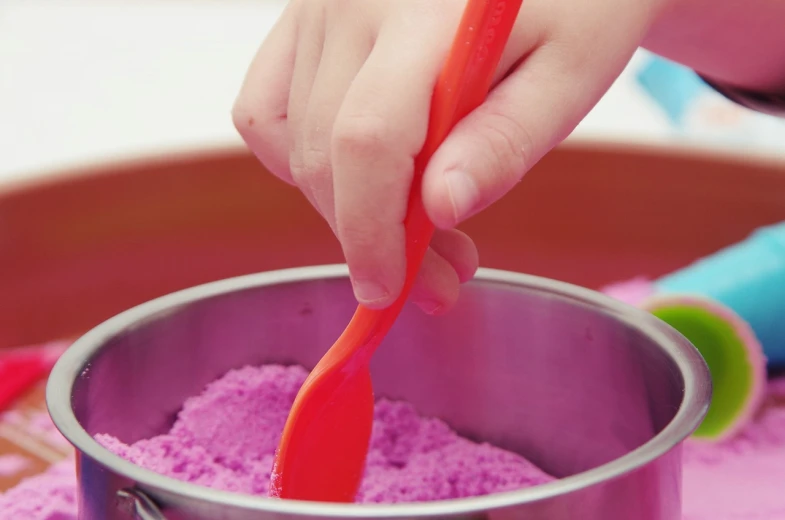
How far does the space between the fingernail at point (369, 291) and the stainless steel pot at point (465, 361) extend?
0.39 feet

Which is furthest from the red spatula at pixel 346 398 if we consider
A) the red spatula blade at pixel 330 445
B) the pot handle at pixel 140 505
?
the pot handle at pixel 140 505

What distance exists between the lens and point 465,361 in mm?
519

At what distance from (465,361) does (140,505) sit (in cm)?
24

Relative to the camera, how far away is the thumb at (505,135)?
0.32 metres

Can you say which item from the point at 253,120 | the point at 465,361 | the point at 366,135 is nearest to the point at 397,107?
the point at 366,135

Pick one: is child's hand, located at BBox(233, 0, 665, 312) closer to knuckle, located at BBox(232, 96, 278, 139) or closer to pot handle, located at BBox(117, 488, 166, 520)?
knuckle, located at BBox(232, 96, 278, 139)

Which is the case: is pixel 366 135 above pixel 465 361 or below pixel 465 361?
above

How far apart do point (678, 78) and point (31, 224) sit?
2.71 feet

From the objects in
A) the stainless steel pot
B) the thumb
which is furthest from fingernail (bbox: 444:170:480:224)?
the stainless steel pot

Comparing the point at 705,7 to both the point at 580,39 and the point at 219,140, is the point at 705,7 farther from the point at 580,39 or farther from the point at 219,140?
the point at 219,140

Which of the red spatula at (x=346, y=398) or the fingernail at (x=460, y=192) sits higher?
the fingernail at (x=460, y=192)

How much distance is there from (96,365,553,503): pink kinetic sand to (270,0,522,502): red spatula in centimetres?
3

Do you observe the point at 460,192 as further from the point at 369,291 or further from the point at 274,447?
the point at 274,447

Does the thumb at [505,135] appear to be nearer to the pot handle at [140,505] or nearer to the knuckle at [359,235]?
the knuckle at [359,235]
